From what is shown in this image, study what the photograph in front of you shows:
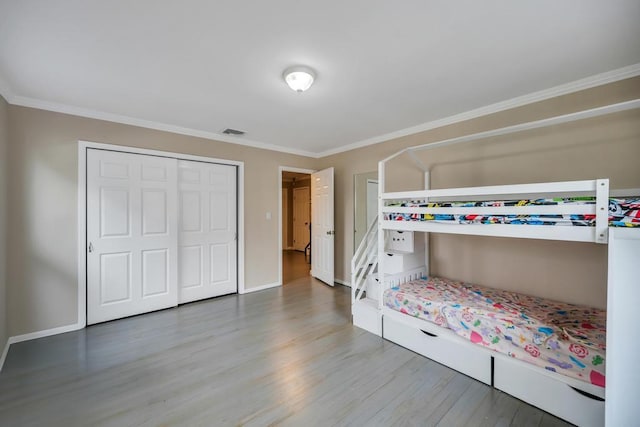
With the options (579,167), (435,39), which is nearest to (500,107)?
(579,167)

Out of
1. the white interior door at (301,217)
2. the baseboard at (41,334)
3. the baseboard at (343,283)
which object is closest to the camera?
the baseboard at (41,334)

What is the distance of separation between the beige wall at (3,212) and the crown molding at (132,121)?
186mm

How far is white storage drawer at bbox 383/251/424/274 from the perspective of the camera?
10.0 feet

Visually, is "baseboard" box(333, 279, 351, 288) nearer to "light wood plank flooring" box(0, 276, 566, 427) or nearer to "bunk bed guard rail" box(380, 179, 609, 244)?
"light wood plank flooring" box(0, 276, 566, 427)

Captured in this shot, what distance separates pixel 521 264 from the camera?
2.64 metres

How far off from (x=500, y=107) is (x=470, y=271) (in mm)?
1750

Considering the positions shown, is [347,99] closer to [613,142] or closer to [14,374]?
[613,142]

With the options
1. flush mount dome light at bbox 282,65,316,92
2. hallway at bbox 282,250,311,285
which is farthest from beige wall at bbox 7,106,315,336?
hallway at bbox 282,250,311,285

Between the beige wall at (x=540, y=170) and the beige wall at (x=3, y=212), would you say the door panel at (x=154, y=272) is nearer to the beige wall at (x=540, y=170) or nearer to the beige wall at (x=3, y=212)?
the beige wall at (x=3, y=212)

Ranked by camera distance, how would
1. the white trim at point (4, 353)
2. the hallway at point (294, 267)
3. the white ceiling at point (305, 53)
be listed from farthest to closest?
the hallway at point (294, 267)
the white trim at point (4, 353)
the white ceiling at point (305, 53)

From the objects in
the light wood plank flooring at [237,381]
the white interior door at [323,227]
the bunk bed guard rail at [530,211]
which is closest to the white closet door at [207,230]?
the light wood plank flooring at [237,381]

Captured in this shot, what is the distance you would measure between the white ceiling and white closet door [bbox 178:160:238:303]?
105 centimetres

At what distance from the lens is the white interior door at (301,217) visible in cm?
807

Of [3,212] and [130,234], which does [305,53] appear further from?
[3,212]
